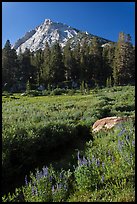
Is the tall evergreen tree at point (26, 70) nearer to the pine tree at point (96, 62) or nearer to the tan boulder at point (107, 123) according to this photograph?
the pine tree at point (96, 62)

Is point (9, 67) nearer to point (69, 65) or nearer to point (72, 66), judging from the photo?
point (69, 65)

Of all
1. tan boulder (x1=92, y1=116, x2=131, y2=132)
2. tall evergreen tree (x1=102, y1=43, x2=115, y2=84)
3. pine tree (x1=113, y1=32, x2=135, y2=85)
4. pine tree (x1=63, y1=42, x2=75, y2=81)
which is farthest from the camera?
tall evergreen tree (x1=102, y1=43, x2=115, y2=84)

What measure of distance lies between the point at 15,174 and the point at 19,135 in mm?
1397

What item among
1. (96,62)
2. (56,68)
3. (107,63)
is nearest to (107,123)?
(56,68)

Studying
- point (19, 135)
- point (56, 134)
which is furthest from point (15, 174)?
point (56, 134)

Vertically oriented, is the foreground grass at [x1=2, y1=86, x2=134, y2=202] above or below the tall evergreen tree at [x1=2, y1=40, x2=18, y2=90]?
below

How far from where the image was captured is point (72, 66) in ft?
222

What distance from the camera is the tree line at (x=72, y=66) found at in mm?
62281

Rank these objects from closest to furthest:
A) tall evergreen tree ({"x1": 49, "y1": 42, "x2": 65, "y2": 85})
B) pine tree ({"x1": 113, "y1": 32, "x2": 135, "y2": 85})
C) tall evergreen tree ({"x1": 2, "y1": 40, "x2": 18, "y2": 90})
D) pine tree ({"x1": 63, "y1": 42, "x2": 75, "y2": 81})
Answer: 1. pine tree ({"x1": 113, "y1": 32, "x2": 135, "y2": 85})
2. tall evergreen tree ({"x1": 2, "y1": 40, "x2": 18, "y2": 90})
3. tall evergreen tree ({"x1": 49, "y1": 42, "x2": 65, "y2": 85})
4. pine tree ({"x1": 63, "y1": 42, "x2": 75, "y2": 81})

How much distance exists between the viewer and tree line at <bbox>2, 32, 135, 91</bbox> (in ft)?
204

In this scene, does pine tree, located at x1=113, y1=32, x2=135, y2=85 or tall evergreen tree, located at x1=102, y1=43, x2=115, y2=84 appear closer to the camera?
pine tree, located at x1=113, y1=32, x2=135, y2=85

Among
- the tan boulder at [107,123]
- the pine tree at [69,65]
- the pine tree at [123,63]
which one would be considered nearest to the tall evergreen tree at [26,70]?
the pine tree at [69,65]

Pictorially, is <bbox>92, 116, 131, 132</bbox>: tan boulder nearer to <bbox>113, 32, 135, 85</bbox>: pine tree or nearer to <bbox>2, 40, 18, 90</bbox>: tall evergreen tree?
<bbox>113, 32, 135, 85</bbox>: pine tree

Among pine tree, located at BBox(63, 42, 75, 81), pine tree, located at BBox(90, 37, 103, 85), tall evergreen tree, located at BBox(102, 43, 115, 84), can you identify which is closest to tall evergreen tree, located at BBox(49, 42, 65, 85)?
pine tree, located at BBox(63, 42, 75, 81)
